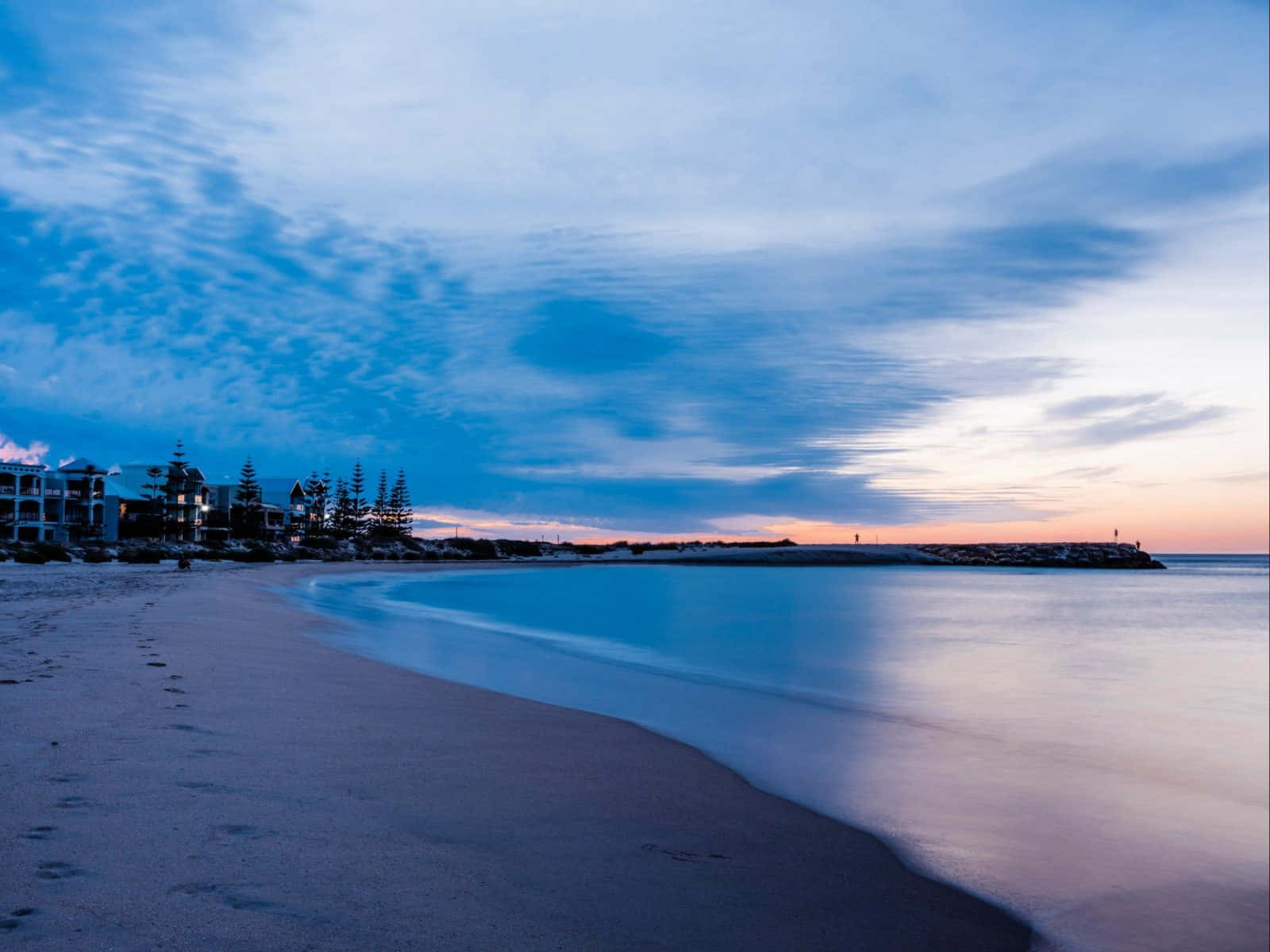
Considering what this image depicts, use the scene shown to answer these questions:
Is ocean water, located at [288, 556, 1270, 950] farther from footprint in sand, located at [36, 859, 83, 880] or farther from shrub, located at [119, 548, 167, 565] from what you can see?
shrub, located at [119, 548, 167, 565]

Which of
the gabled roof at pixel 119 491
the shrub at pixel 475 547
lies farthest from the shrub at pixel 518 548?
the gabled roof at pixel 119 491

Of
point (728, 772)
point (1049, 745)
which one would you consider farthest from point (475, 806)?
point (1049, 745)

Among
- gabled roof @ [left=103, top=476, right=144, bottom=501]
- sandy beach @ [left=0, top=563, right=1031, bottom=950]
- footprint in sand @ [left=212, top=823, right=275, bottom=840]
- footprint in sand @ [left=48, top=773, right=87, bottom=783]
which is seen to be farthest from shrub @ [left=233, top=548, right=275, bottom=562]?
footprint in sand @ [left=212, top=823, right=275, bottom=840]

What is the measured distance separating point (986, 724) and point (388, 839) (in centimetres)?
930

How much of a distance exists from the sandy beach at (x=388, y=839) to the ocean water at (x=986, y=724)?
3.35 ft

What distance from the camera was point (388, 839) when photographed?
3.91 m

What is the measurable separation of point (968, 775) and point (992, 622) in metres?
22.9

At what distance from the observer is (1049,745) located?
379 inches

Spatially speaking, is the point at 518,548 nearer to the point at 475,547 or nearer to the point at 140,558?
the point at 475,547

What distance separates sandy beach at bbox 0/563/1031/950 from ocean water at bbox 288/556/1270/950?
1.02 m

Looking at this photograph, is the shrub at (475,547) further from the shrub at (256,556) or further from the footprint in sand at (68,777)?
the footprint in sand at (68,777)

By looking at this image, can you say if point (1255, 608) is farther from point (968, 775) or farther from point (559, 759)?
point (559, 759)

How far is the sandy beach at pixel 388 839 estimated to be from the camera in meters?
3.02

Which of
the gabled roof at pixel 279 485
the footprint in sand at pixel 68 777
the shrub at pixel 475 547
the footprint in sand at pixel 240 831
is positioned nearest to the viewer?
the footprint in sand at pixel 240 831
